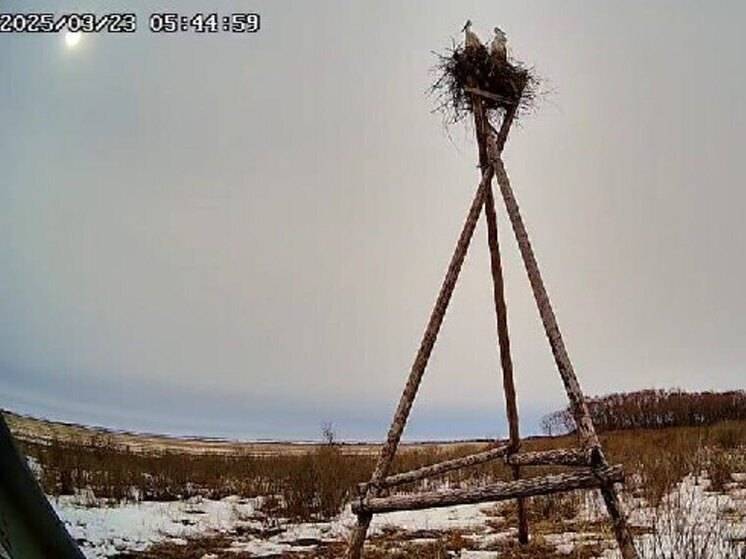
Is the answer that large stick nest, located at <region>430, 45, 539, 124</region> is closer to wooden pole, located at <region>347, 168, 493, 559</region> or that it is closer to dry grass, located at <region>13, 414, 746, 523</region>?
Result: wooden pole, located at <region>347, 168, 493, 559</region>

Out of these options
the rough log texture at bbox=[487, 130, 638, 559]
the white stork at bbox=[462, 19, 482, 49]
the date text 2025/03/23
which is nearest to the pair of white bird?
the white stork at bbox=[462, 19, 482, 49]

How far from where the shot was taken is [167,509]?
2.14 metres

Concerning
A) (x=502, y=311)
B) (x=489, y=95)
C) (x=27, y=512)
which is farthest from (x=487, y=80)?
(x=27, y=512)

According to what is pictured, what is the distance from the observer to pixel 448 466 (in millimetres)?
1982

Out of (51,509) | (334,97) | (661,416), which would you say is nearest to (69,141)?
(334,97)

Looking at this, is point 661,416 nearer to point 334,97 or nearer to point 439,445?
point 439,445

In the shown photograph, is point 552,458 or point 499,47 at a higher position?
point 499,47

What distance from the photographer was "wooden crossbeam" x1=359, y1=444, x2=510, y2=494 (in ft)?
6.43

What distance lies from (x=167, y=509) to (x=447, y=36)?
3.64ft

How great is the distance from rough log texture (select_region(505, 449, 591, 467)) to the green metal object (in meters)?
0.95

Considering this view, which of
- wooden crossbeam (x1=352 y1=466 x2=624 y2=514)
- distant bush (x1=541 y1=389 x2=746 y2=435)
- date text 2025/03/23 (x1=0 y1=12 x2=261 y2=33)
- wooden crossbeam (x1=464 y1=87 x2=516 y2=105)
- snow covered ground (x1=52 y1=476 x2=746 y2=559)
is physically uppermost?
date text 2025/03/23 (x1=0 y1=12 x2=261 y2=33)

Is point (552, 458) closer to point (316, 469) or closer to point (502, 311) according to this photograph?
point (502, 311)

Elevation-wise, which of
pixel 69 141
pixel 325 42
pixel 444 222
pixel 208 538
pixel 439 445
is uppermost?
pixel 325 42

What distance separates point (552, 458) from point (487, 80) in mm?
721
